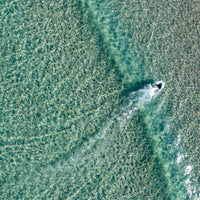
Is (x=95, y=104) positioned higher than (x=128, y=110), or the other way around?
(x=95, y=104)

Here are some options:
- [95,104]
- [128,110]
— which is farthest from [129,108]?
[95,104]

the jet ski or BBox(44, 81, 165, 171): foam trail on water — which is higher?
the jet ski

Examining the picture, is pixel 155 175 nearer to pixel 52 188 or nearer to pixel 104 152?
pixel 104 152

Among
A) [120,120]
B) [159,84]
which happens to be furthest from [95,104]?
[159,84]

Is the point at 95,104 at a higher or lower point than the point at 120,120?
higher

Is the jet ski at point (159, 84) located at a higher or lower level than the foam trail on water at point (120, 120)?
higher

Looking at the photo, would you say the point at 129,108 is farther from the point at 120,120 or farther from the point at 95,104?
the point at 95,104

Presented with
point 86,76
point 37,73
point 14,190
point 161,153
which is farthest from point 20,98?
point 161,153

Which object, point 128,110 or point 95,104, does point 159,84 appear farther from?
point 95,104
